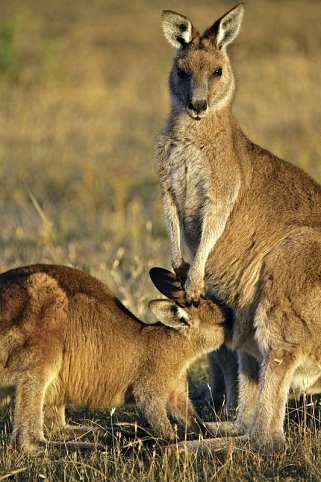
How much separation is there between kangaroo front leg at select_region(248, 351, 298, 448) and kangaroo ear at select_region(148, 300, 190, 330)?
0.66 metres

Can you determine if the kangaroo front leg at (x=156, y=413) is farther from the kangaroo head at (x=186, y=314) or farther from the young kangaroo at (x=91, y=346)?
the kangaroo head at (x=186, y=314)

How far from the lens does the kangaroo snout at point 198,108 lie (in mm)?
6020

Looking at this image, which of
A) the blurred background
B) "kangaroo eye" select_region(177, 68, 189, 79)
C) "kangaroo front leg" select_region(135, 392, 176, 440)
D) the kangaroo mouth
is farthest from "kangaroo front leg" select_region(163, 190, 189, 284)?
the blurred background

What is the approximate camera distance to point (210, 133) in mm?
6250

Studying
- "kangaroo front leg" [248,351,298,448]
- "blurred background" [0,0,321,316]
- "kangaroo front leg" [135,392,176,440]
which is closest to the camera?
"kangaroo front leg" [248,351,298,448]

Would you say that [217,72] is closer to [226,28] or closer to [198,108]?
[226,28]

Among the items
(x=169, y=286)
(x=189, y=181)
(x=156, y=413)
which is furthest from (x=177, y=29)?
(x=156, y=413)

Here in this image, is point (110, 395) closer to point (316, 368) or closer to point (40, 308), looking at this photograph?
point (40, 308)

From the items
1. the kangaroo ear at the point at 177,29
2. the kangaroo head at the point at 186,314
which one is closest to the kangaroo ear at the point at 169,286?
the kangaroo head at the point at 186,314

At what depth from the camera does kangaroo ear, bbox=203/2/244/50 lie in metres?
6.35

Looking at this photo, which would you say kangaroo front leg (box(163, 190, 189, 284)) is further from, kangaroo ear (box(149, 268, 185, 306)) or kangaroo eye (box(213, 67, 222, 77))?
kangaroo eye (box(213, 67, 222, 77))

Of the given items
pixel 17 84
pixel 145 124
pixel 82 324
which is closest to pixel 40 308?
pixel 82 324

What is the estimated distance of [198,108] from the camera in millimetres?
6016

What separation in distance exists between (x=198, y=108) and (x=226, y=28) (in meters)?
0.75
